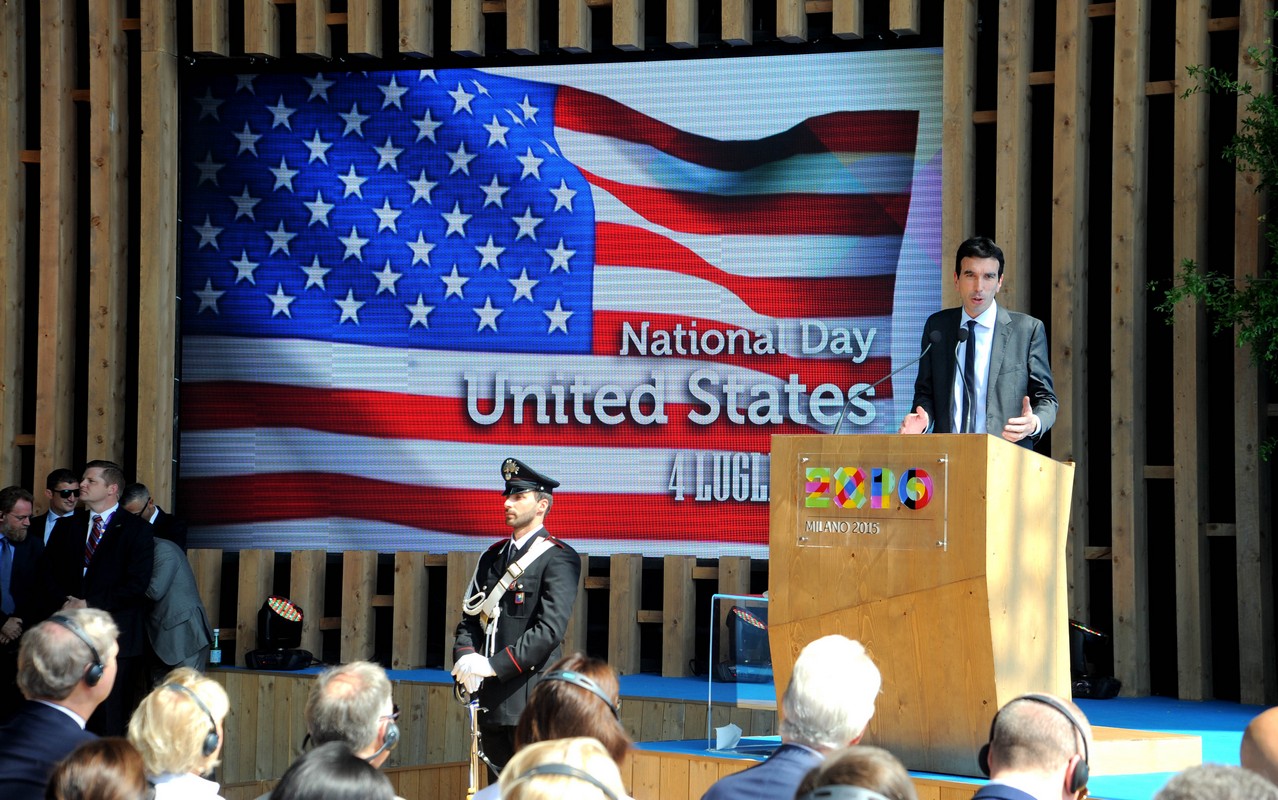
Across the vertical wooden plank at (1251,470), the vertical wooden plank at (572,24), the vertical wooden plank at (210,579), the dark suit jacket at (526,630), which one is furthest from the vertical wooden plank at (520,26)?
the dark suit jacket at (526,630)

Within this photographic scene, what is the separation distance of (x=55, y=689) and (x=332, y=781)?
1.06m

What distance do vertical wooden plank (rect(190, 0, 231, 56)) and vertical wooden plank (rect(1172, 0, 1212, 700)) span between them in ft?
15.9

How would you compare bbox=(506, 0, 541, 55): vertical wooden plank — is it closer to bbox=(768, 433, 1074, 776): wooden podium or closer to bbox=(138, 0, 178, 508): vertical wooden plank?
bbox=(138, 0, 178, 508): vertical wooden plank

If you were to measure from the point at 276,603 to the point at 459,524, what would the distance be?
101 cm

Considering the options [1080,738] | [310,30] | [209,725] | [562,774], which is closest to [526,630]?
[209,725]

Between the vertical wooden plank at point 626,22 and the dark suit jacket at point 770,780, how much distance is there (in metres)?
5.62

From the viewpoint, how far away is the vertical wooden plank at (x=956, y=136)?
7297 mm

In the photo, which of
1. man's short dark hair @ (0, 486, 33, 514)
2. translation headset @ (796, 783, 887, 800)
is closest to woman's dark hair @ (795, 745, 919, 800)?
translation headset @ (796, 783, 887, 800)

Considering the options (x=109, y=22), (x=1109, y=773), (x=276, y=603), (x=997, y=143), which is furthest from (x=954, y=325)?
(x=109, y=22)

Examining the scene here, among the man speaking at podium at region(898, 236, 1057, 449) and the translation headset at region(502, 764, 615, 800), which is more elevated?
the man speaking at podium at region(898, 236, 1057, 449)

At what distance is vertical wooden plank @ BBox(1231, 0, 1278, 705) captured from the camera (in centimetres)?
677

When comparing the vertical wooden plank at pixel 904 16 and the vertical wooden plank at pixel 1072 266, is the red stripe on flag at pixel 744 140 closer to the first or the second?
the vertical wooden plank at pixel 904 16

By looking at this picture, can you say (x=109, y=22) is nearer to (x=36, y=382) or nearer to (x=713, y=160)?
(x=36, y=382)

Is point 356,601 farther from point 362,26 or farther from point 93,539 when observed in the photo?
point 362,26
